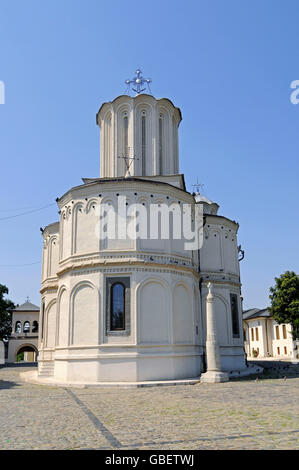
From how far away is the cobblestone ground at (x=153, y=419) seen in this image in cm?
744

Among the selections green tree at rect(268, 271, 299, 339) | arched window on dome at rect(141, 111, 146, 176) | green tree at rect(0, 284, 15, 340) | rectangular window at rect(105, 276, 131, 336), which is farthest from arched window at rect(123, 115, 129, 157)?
green tree at rect(0, 284, 15, 340)

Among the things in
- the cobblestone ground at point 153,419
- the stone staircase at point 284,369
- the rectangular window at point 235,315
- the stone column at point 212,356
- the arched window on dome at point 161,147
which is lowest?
the stone staircase at point 284,369

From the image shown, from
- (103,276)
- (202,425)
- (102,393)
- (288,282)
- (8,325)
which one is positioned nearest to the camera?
(202,425)

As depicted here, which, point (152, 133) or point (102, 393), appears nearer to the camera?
point (102, 393)

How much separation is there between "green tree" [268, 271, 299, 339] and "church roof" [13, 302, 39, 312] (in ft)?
107

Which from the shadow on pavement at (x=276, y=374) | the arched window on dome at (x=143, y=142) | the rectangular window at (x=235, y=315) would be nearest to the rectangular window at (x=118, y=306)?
the shadow on pavement at (x=276, y=374)

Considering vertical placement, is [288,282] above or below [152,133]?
below

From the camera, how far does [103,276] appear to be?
1973 centimetres

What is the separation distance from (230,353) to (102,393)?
12574 millimetres

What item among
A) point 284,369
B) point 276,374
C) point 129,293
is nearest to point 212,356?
point 129,293

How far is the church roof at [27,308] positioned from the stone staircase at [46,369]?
33.0 meters

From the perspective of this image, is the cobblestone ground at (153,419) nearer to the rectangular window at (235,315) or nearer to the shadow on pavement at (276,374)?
the shadow on pavement at (276,374)

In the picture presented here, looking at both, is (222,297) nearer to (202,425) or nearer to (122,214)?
(122,214)
